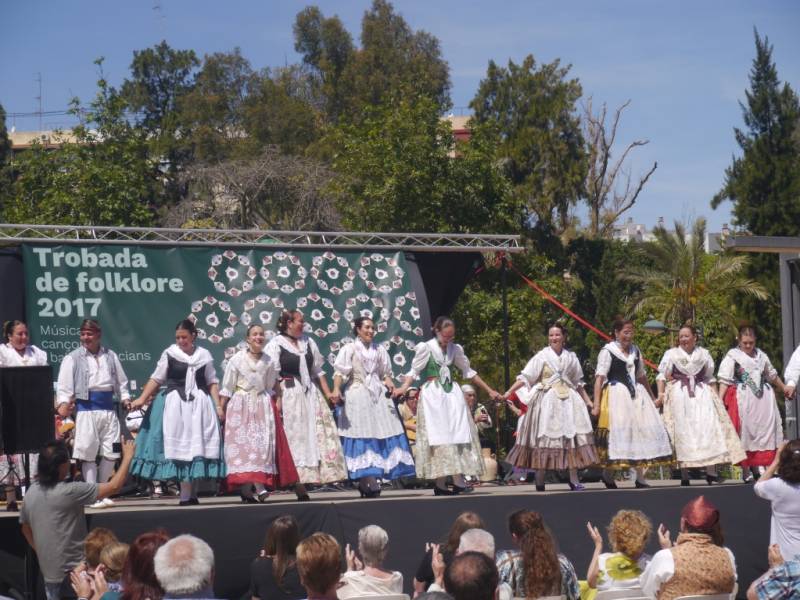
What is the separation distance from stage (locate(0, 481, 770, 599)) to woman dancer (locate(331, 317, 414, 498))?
246mm

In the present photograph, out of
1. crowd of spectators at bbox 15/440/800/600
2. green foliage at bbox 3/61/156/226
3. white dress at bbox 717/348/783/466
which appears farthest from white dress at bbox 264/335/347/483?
green foliage at bbox 3/61/156/226

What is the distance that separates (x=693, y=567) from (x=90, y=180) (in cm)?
1861

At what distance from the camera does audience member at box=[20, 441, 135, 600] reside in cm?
659

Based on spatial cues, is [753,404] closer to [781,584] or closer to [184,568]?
[781,584]

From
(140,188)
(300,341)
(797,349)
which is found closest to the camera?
(300,341)

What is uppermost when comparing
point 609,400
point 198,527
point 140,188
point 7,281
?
point 140,188

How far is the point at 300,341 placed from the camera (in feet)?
29.7

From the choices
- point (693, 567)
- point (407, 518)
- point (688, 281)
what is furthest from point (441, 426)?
point (688, 281)

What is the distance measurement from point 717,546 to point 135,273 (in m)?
6.71

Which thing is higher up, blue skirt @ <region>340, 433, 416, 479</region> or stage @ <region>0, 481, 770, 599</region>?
blue skirt @ <region>340, 433, 416, 479</region>

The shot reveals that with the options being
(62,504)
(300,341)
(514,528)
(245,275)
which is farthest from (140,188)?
(514,528)

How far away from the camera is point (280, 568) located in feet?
19.4

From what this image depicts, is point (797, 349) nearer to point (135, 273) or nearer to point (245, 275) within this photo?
point (245, 275)

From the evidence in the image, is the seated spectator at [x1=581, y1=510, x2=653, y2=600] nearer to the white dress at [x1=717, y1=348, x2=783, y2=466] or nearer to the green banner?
the white dress at [x1=717, y1=348, x2=783, y2=466]
